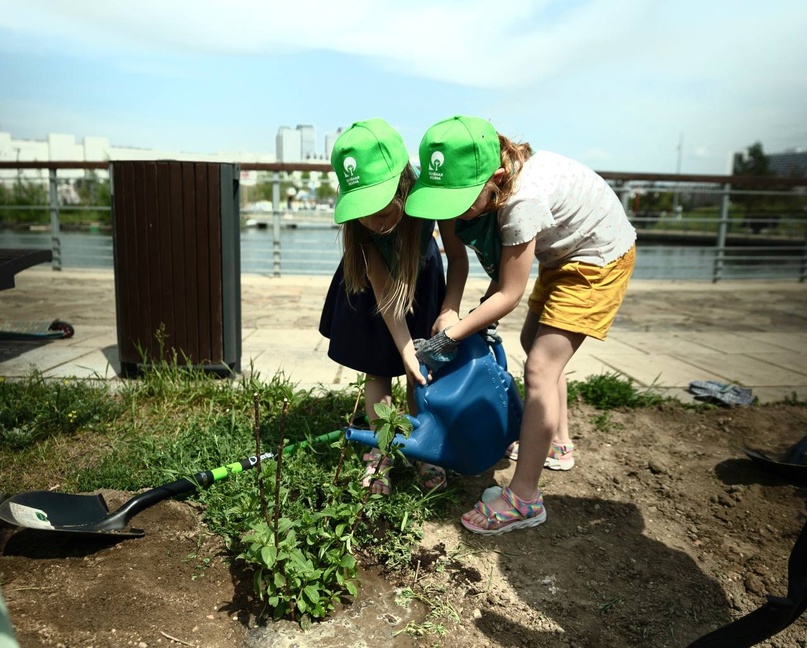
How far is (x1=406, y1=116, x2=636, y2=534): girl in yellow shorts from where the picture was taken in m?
1.84

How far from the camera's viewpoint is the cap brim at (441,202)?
1.70 meters

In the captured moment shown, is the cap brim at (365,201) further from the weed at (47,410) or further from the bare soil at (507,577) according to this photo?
the weed at (47,410)

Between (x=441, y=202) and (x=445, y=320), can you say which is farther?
(x=445, y=320)

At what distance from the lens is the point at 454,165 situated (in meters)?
1.73

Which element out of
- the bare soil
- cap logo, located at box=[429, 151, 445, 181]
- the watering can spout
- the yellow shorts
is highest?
cap logo, located at box=[429, 151, 445, 181]

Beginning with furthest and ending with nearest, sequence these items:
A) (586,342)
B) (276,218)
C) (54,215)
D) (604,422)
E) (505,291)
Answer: (276,218) < (54,215) < (586,342) < (604,422) < (505,291)

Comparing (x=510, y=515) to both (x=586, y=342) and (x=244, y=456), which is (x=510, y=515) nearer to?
(x=244, y=456)

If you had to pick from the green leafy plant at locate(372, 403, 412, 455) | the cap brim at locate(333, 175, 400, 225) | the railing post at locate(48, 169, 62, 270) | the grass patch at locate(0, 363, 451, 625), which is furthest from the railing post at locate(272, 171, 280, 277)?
the green leafy plant at locate(372, 403, 412, 455)

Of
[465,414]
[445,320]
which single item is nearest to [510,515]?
[465,414]

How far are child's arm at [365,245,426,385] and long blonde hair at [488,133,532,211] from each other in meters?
0.39

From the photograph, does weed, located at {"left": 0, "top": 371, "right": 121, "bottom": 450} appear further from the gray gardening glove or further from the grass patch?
the gray gardening glove

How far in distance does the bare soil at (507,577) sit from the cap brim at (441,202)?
37.5 inches

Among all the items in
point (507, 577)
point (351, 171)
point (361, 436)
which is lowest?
point (507, 577)

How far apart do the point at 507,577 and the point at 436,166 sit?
44.9 inches
